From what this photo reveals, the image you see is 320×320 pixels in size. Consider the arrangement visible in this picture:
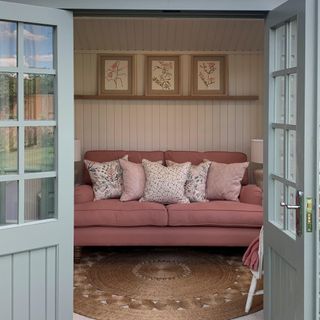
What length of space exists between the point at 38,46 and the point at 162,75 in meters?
3.38

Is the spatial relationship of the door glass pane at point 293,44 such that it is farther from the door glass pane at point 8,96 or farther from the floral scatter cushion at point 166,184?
the floral scatter cushion at point 166,184

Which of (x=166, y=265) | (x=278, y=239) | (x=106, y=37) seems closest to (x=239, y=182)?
(x=166, y=265)

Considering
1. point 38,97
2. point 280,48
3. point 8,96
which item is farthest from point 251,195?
point 8,96

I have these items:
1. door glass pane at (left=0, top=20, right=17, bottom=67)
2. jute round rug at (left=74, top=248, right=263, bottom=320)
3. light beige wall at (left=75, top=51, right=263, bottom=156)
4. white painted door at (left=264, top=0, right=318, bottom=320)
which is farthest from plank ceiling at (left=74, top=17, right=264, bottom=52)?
door glass pane at (left=0, top=20, right=17, bottom=67)

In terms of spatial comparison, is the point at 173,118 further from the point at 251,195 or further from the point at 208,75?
the point at 251,195

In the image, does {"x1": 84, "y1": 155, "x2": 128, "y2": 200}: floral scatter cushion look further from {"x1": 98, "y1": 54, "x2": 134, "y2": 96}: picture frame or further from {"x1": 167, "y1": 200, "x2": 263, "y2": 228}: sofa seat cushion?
{"x1": 98, "y1": 54, "x2": 134, "y2": 96}: picture frame

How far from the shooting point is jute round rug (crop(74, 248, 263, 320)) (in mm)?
3768

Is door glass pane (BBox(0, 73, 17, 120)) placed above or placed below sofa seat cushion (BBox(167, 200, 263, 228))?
above

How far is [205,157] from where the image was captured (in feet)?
19.1

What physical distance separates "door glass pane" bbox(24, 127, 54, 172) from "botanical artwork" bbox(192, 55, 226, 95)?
345 cm

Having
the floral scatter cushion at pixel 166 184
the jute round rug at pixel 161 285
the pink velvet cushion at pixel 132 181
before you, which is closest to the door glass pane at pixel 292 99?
the jute round rug at pixel 161 285

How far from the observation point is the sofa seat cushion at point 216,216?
486 centimetres

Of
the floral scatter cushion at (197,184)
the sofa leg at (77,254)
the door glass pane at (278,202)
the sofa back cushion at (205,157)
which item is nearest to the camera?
Answer: the door glass pane at (278,202)

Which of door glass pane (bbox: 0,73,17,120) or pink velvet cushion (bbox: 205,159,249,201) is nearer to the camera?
door glass pane (bbox: 0,73,17,120)
